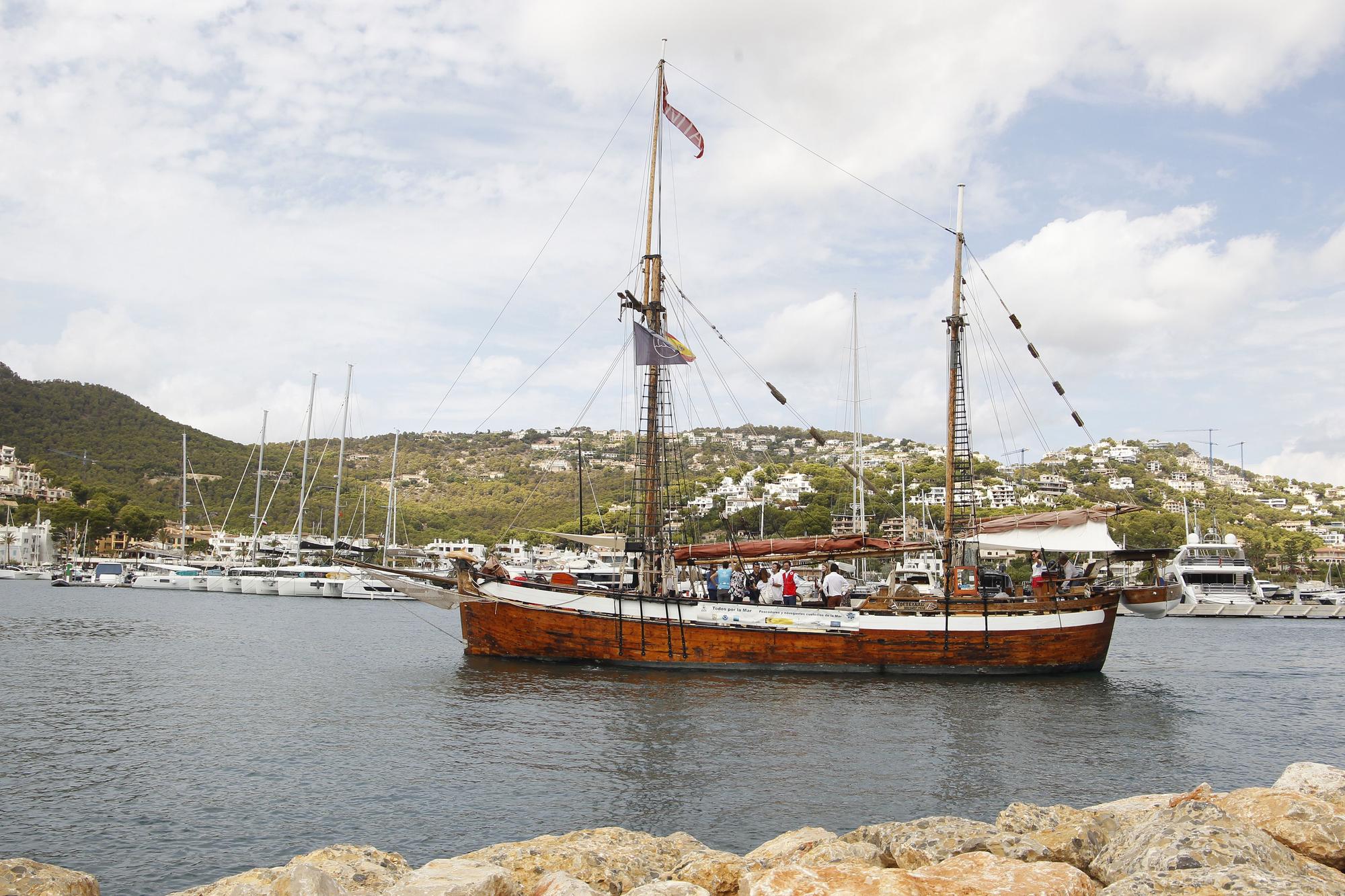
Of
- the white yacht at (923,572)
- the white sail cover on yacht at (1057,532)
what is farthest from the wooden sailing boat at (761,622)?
the white yacht at (923,572)

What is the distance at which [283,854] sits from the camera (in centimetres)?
1014

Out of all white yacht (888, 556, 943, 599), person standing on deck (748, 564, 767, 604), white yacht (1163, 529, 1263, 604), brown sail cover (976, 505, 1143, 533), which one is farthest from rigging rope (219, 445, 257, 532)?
white yacht (1163, 529, 1263, 604)

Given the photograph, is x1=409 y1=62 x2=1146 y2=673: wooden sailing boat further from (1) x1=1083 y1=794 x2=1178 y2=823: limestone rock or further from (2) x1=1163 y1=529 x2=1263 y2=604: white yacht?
(2) x1=1163 y1=529 x2=1263 y2=604: white yacht

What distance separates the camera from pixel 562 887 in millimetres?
6281

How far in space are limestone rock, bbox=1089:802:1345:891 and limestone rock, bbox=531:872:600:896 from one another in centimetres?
360

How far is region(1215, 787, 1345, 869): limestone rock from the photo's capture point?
689 centimetres

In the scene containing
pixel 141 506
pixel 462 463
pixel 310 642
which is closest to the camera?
pixel 310 642

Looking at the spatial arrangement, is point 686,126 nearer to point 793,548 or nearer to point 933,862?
point 793,548

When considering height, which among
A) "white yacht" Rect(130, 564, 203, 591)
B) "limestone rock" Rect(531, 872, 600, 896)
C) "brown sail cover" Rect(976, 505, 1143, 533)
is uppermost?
"brown sail cover" Rect(976, 505, 1143, 533)

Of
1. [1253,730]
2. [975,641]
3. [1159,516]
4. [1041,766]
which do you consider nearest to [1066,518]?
[975,641]

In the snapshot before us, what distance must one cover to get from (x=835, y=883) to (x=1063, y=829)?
10.0ft

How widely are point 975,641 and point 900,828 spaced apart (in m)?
17.1

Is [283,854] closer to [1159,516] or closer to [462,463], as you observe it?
Answer: [1159,516]

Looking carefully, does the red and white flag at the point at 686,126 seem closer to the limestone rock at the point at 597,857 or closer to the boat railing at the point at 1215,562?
the limestone rock at the point at 597,857
